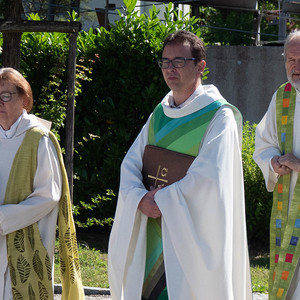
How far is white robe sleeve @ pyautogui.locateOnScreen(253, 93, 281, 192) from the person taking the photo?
547cm

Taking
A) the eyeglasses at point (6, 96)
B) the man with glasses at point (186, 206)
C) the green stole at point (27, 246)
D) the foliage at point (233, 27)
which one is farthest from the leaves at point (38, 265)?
the foliage at point (233, 27)

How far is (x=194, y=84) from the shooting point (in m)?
5.10

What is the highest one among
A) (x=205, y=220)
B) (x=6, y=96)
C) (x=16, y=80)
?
(x=16, y=80)

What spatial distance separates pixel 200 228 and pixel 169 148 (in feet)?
1.93

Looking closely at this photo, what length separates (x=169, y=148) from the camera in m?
5.13

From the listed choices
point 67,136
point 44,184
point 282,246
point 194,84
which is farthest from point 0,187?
point 67,136

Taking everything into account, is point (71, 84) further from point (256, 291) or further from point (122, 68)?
point (256, 291)

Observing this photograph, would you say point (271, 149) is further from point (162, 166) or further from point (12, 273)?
point (12, 273)

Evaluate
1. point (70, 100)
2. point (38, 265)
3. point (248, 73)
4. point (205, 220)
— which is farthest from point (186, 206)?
point (248, 73)

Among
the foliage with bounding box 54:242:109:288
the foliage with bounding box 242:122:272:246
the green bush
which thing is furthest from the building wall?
the foliage with bounding box 54:242:109:288

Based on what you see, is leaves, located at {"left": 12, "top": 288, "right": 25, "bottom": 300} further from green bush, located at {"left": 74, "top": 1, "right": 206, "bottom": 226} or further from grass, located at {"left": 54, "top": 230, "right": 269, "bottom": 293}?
green bush, located at {"left": 74, "top": 1, "right": 206, "bottom": 226}

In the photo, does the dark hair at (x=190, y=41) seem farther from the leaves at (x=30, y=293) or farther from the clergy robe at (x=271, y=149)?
the leaves at (x=30, y=293)

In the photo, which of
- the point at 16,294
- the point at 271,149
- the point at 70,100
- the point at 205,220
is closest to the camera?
the point at 205,220

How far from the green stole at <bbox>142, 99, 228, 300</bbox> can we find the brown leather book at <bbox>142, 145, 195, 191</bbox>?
0.19 ft
